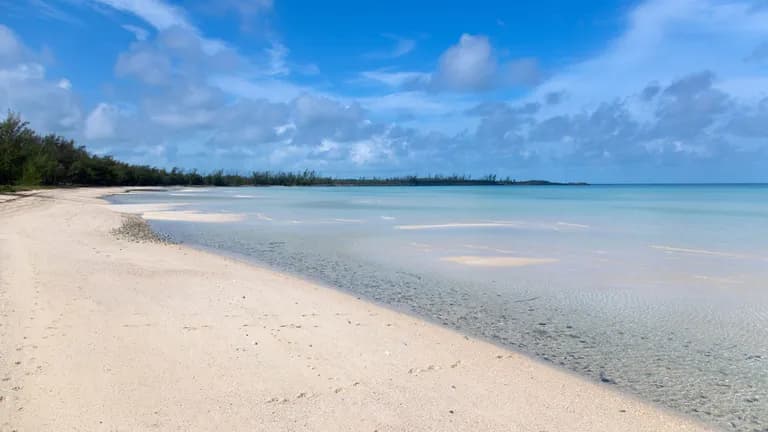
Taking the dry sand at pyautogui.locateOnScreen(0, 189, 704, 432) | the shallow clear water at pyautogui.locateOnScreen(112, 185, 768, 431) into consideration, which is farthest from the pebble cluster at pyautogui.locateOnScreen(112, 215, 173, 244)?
the dry sand at pyautogui.locateOnScreen(0, 189, 704, 432)

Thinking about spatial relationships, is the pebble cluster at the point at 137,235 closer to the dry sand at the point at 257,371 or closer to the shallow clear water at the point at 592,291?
the shallow clear water at the point at 592,291

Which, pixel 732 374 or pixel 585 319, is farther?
pixel 585 319

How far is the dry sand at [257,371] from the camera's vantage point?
11.2 ft

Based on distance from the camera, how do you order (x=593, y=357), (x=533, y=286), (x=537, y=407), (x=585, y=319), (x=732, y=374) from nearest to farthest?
1. (x=537, y=407)
2. (x=732, y=374)
3. (x=593, y=357)
4. (x=585, y=319)
5. (x=533, y=286)

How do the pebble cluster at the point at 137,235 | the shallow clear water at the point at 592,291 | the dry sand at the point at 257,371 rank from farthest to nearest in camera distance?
the pebble cluster at the point at 137,235 < the shallow clear water at the point at 592,291 < the dry sand at the point at 257,371

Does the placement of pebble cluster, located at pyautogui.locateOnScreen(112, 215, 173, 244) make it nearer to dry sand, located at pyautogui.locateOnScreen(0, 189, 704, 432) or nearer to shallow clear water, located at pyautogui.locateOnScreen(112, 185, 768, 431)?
shallow clear water, located at pyautogui.locateOnScreen(112, 185, 768, 431)

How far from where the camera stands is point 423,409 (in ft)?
11.8

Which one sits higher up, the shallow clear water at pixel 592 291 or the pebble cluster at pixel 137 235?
the pebble cluster at pixel 137 235

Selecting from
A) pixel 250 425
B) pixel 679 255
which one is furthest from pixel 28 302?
pixel 679 255

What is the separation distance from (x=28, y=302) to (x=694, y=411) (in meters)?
6.92

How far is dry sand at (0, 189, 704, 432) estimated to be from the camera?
341 centimetres

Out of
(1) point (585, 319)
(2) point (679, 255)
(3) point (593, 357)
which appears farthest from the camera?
(2) point (679, 255)

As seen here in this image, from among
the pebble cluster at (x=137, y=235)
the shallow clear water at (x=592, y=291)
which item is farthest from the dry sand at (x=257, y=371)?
the pebble cluster at (x=137, y=235)

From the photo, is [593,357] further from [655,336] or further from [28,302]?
[28,302]
